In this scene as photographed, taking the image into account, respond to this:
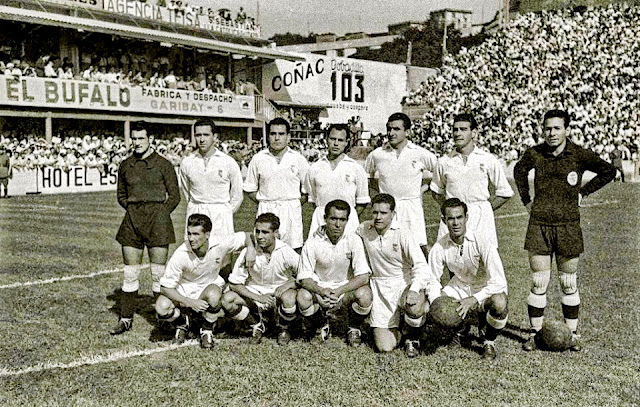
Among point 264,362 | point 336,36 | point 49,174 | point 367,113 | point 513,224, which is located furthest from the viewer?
point 336,36

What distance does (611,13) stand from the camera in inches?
1559

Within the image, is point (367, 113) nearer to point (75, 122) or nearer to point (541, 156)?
point (75, 122)

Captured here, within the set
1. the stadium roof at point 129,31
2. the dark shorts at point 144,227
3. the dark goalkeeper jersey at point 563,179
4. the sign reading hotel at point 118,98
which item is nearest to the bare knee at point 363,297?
the dark goalkeeper jersey at point 563,179

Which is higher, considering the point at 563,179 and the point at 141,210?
the point at 563,179

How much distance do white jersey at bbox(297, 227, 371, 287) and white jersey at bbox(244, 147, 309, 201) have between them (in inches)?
44.7

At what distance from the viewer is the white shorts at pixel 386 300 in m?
5.89

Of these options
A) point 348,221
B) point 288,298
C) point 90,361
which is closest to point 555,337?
point 348,221

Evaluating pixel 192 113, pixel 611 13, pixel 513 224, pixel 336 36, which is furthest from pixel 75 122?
pixel 336 36

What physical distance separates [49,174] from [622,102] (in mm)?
24752

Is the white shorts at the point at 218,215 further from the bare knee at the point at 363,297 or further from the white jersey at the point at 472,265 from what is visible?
the white jersey at the point at 472,265

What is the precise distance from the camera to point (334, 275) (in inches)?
241

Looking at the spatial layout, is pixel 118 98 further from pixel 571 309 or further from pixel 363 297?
pixel 571 309

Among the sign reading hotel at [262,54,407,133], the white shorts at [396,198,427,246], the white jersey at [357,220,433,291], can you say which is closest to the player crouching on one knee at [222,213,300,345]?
the white jersey at [357,220,433,291]

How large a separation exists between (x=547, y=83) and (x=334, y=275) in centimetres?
3224
